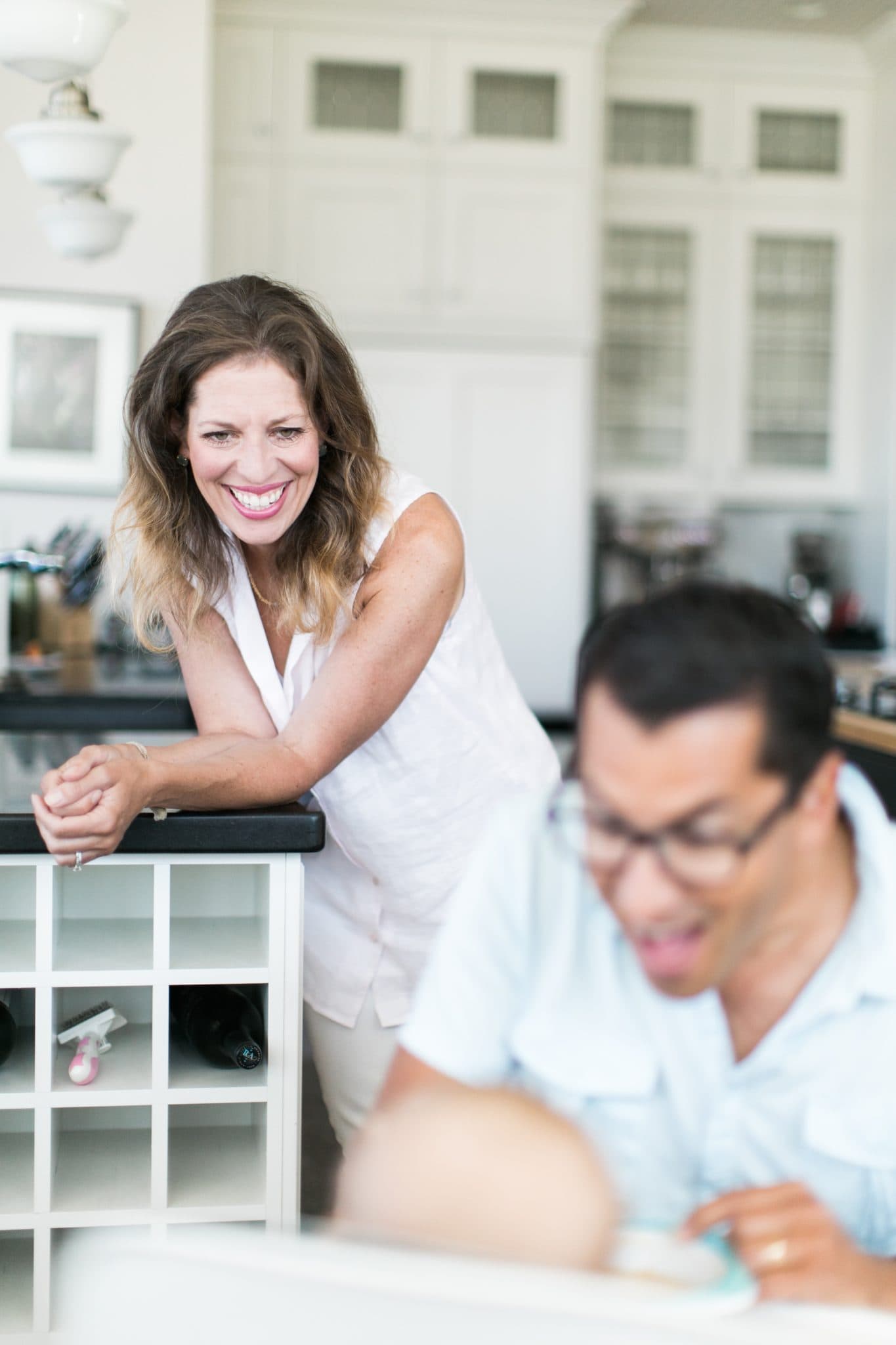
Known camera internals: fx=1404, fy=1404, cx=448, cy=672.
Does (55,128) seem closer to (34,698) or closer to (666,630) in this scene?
(34,698)

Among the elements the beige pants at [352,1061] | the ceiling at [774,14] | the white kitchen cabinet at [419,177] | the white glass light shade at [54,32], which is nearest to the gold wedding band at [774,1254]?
the beige pants at [352,1061]

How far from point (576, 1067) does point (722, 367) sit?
4.41m

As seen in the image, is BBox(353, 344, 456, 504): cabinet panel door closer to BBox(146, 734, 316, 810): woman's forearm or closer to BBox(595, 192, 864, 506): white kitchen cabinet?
BBox(595, 192, 864, 506): white kitchen cabinet

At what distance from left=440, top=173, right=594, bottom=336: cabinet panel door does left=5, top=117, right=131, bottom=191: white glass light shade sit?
7.38ft

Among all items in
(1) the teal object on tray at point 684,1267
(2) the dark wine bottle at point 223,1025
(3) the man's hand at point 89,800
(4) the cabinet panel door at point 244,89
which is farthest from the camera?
(4) the cabinet panel door at point 244,89

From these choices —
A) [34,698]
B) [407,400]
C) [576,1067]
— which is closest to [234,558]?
[576,1067]

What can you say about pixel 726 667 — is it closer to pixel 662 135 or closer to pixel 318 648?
pixel 318 648

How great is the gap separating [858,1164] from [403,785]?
0.87 meters

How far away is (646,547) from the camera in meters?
5.03

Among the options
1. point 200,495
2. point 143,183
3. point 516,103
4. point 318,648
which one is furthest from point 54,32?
point 516,103

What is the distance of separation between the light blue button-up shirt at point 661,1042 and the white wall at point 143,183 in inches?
131

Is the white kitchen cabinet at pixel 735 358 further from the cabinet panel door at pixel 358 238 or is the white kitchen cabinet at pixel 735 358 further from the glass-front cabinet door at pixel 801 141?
the cabinet panel door at pixel 358 238

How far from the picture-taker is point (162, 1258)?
60cm

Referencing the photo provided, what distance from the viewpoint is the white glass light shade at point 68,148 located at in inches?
93.7
